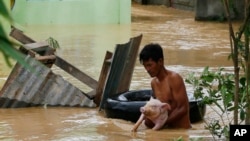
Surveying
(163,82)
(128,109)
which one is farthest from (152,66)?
(128,109)

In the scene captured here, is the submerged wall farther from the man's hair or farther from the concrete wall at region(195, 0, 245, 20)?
the man's hair

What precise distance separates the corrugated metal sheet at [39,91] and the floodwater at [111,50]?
97 mm

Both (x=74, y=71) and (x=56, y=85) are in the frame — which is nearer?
(x=56, y=85)

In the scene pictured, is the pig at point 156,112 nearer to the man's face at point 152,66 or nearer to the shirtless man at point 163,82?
the shirtless man at point 163,82

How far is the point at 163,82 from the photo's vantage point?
5762 mm

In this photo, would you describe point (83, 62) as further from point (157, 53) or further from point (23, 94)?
point (157, 53)

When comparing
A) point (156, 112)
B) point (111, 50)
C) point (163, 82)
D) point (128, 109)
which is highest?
point (163, 82)

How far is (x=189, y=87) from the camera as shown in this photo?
9.01 meters

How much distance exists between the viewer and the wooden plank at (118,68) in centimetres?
748

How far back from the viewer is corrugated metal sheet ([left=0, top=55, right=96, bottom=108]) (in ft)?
24.6

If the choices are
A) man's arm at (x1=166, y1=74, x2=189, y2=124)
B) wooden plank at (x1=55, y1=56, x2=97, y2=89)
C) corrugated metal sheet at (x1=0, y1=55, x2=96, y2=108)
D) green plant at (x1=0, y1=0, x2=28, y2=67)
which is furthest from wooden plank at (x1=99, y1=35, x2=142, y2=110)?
green plant at (x1=0, y1=0, x2=28, y2=67)

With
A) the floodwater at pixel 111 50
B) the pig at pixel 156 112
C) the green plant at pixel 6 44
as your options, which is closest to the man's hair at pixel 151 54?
the pig at pixel 156 112

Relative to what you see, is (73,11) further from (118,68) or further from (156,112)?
(156,112)

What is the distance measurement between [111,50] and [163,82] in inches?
330
